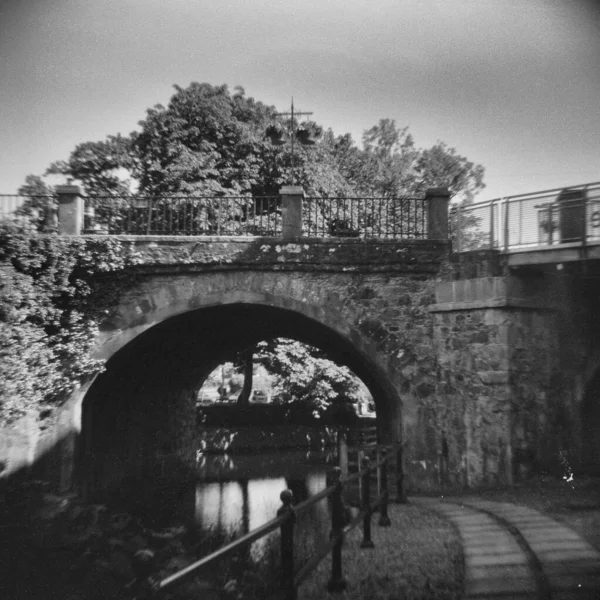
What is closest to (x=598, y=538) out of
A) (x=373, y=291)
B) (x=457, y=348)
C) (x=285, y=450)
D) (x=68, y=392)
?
(x=457, y=348)

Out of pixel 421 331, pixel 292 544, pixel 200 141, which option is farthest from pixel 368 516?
pixel 200 141

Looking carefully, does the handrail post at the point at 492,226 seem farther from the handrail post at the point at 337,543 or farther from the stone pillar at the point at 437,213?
the handrail post at the point at 337,543

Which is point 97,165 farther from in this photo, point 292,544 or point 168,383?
point 292,544

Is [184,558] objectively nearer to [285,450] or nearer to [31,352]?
[31,352]

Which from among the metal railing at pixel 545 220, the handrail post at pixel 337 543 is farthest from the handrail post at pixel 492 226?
the handrail post at pixel 337 543

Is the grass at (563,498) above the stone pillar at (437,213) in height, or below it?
below

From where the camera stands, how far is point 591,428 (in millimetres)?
7914

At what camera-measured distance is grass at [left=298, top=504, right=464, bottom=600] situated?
13.1 ft

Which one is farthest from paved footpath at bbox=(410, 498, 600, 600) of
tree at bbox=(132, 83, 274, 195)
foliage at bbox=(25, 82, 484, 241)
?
tree at bbox=(132, 83, 274, 195)

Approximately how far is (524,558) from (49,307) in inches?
267

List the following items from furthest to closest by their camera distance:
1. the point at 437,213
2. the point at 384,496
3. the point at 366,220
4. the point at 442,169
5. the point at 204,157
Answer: the point at 442,169, the point at 204,157, the point at 366,220, the point at 437,213, the point at 384,496

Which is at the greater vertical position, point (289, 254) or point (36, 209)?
point (36, 209)

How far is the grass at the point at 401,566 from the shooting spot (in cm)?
400

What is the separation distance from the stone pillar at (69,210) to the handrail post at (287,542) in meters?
6.86
